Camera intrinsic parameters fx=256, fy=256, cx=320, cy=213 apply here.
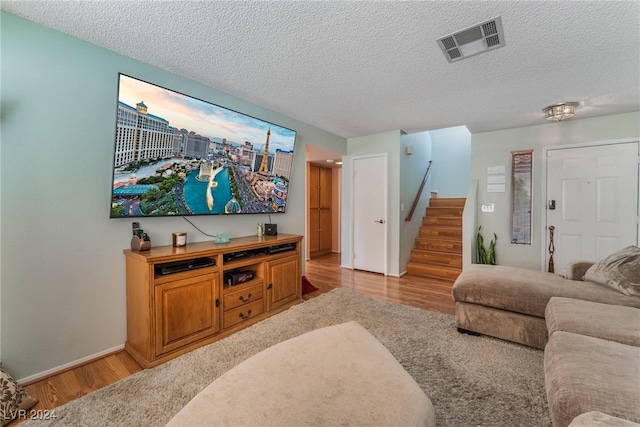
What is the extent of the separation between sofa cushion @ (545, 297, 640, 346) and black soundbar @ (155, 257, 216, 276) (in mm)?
2539

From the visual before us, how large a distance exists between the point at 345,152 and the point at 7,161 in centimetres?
401

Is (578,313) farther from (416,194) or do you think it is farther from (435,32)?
(416,194)

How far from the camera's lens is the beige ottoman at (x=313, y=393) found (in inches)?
33.3

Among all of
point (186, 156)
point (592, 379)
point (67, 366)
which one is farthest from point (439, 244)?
point (67, 366)

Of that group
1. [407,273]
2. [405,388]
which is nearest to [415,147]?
[407,273]

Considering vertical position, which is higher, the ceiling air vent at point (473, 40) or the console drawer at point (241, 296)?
the ceiling air vent at point (473, 40)

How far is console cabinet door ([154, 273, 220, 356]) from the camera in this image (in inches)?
74.8

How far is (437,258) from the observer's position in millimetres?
4359

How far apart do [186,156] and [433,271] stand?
152 inches

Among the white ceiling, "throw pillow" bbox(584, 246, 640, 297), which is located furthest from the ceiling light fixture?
"throw pillow" bbox(584, 246, 640, 297)

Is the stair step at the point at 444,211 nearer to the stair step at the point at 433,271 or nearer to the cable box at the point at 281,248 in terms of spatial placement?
the stair step at the point at 433,271

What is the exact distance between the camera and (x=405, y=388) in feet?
3.31

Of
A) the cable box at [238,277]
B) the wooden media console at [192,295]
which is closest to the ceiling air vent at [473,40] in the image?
the wooden media console at [192,295]

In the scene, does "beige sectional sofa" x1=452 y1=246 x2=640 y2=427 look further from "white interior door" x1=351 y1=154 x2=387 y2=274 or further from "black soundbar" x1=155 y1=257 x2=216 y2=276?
"black soundbar" x1=155 y1=257 x2=216 y2=276
